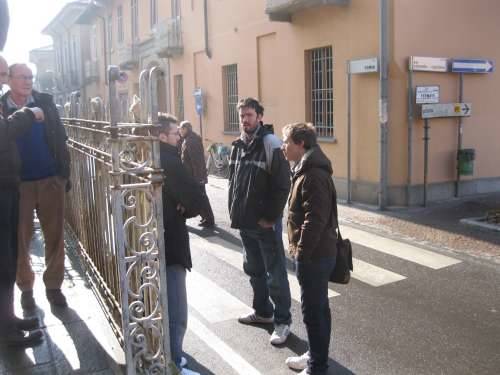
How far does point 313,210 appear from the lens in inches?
143

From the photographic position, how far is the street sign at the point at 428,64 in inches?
396

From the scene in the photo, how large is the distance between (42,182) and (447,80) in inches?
341

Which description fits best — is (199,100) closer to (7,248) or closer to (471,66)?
(471,66)

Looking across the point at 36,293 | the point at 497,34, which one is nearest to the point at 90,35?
the point at 497,34

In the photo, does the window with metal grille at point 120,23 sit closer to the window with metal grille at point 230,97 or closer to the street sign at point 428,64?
the window with metal grille at point 230,97

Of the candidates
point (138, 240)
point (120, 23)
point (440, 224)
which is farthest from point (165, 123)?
point (120, 23)

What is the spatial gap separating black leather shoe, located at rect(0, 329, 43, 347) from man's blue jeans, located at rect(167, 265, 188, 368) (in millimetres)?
1075

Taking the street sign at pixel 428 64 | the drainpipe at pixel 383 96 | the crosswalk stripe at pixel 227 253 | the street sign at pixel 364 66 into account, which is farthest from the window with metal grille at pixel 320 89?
the crosswalk stripe at pixel 227 253

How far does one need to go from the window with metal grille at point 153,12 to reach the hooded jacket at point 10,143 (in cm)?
1845

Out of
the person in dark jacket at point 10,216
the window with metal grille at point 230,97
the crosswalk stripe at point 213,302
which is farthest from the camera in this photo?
the window with metal grille at point 230,97

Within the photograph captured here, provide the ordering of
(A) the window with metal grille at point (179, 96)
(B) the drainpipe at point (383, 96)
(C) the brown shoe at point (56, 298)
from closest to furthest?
(C) the brown shoe at point (56, 298) → (B) the drainpipe at point (383, 96) → (A) the window with metal grille at point (179, 96)

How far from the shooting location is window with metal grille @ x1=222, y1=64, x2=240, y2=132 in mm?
16391

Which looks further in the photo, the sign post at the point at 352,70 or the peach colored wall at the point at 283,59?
the peach colored wall at the point at 283,59

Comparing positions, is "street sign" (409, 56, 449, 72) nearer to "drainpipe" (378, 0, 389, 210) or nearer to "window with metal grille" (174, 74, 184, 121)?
"drainpipe" (378, 0, 389, 210)
